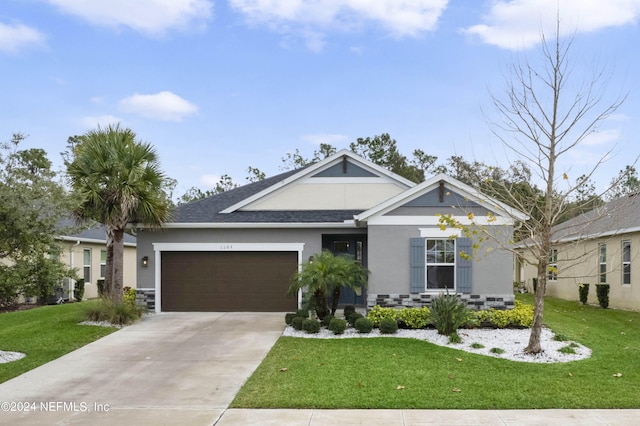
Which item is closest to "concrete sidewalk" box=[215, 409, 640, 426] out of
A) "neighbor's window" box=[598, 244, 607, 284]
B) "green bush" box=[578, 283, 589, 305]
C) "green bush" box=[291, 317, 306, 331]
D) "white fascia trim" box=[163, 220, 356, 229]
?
"green bush" box=[291, 317, 306, 331]

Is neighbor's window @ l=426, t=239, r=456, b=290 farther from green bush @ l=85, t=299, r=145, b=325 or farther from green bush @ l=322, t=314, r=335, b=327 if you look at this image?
green bush @ l=85, t=299, r=145, b=325

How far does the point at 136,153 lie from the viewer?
15.3 meters

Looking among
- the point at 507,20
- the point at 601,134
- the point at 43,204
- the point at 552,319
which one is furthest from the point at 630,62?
the point at 43,204

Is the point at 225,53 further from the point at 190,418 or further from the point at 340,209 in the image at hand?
the point at 190,418

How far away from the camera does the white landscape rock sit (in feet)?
34.6

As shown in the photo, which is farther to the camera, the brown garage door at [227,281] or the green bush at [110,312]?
the brown garage door at [227,281]

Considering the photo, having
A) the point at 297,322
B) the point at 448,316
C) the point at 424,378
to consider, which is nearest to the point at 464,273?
the point at 448,316

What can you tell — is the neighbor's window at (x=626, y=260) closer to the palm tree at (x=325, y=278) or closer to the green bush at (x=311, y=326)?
the palm tree at (x=325, y=278)

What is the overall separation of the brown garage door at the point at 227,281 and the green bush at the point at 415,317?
4.32 m

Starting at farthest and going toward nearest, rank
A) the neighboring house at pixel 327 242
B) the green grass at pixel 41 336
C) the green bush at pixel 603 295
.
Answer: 1. the green bush at pixel 603 295
2. the neighboring house at pixel 327 242
3. the green grass at pixel 41 336

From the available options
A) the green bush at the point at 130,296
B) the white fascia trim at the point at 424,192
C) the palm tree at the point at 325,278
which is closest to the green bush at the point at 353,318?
the palm tree at the point at 325,278

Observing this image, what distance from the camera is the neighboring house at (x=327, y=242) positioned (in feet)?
47.1

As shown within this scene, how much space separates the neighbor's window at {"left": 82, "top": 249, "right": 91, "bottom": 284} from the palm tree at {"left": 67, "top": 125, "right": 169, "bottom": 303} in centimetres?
930

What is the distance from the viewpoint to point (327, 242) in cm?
1788
